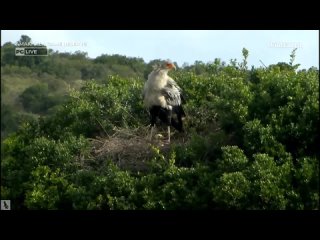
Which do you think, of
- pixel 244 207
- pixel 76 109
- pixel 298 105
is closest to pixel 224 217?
pixel 244 207

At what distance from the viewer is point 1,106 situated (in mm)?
26891

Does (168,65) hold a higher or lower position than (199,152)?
higher

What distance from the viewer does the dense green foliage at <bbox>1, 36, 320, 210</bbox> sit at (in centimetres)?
907

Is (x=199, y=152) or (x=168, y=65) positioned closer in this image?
(x=199, y=152)

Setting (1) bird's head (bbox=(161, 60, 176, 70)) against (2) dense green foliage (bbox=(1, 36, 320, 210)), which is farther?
(1) bird's head (bbox=(161, 60, 176, 70))

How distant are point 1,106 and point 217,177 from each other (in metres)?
18.5

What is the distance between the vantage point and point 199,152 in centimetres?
1034

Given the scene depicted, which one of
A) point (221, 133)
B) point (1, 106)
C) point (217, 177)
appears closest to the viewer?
point (217, 177)

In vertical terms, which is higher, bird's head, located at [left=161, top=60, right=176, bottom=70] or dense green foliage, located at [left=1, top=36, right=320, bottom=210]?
bird's head, located at [left=161, top=60, right=176, bottom=70]

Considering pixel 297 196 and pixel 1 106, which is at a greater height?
pixel 1 106

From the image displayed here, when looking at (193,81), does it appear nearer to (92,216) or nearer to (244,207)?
(244,207)

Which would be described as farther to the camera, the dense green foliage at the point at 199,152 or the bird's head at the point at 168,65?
the bird's head at the point at 168,65

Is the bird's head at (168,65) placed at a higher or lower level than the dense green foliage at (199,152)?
higher

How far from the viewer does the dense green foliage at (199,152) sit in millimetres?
9070
